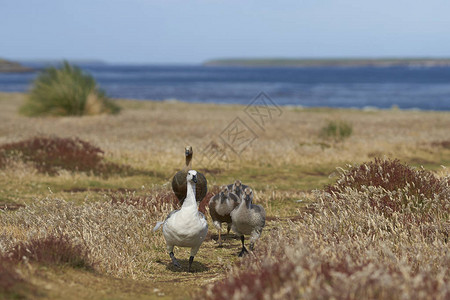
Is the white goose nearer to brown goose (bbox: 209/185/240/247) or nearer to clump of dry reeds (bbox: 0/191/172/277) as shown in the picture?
clump of dry reeds (bbox: 0/191/172/277)

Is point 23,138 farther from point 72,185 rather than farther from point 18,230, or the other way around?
point 18,230

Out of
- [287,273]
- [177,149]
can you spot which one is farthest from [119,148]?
[287,273]

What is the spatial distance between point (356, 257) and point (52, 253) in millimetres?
3903

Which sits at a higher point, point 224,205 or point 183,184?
point 183,184

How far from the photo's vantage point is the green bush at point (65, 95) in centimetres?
3269

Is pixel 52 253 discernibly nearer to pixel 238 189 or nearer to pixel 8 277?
pixel 8 277

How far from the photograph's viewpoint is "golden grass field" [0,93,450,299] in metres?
5.39

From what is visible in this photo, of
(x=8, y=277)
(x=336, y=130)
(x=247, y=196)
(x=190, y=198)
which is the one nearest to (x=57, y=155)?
(x=247, y=196)

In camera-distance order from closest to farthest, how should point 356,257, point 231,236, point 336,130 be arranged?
point 356,257 → point 231,236 → point 336,130

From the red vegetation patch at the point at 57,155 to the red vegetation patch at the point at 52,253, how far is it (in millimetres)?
9801

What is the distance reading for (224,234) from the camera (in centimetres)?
1073

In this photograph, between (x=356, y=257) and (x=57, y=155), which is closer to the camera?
(x=356, y=257)

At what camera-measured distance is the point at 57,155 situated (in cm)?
1778

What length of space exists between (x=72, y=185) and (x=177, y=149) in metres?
5.40
